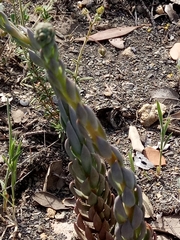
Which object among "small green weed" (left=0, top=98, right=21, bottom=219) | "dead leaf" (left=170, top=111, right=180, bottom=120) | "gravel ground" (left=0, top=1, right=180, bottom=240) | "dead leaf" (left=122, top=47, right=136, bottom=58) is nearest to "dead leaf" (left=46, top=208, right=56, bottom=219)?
"gravel ground" (left=0, top=1, right=180, bottom=240)

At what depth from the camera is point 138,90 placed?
7.71 ft

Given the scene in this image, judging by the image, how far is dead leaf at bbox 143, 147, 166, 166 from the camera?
2.07 m

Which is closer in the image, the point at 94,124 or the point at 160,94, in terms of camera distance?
the point at 94,124

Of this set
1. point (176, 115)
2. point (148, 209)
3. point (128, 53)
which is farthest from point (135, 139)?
point (128, 53)

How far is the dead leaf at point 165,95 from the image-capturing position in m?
2.31

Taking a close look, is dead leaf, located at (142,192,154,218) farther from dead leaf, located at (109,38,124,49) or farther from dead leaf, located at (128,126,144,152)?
dead leaf, located at (109,38,124,49)

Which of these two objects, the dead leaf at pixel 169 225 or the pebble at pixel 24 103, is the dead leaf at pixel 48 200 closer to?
the dead leaf at pixel 169 225

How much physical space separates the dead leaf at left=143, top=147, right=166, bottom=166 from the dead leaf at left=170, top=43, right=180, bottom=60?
593 mm

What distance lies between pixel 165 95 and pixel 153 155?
0.36m

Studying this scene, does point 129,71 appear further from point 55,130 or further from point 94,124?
point 94,124

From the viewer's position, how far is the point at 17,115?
2.23 m

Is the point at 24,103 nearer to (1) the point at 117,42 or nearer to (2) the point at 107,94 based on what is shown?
(2) the point at 107,94

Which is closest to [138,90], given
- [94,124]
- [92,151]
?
[92,151]

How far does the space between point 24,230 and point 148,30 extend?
130cm
